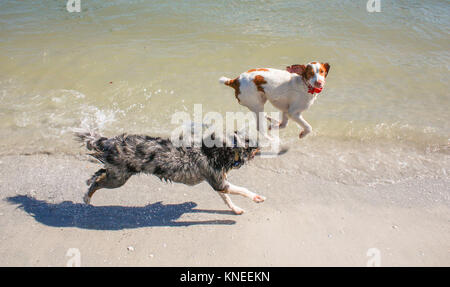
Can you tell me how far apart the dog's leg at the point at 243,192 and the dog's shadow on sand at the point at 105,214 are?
Answer: 1.21ft

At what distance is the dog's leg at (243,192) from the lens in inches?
157

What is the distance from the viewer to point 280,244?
3.64m

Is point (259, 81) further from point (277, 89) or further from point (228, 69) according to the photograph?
point (228, 69)

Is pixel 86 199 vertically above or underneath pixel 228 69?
underneath

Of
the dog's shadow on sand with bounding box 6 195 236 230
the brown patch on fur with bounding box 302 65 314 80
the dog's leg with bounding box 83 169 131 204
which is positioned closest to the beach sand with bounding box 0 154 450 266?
the dog's shadow on sand with bounding box 6 195 236 230

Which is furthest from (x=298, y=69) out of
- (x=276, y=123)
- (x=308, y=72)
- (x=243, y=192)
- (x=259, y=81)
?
(x=243, y=192)

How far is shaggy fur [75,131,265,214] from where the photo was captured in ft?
12.3

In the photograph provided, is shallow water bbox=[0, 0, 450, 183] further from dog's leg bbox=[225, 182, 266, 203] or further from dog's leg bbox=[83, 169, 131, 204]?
dog's leg bbox=[83, 169, 131, 204]

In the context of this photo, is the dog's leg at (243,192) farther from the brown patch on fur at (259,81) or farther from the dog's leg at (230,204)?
the brown patch on fur at (259,81)

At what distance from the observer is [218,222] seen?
4055mm

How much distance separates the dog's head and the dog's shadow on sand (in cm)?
208

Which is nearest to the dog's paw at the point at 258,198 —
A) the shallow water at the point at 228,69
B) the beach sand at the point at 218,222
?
the beach sand at the point at 218,222

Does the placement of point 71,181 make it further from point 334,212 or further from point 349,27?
point 349,27

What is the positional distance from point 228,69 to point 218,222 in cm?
477
